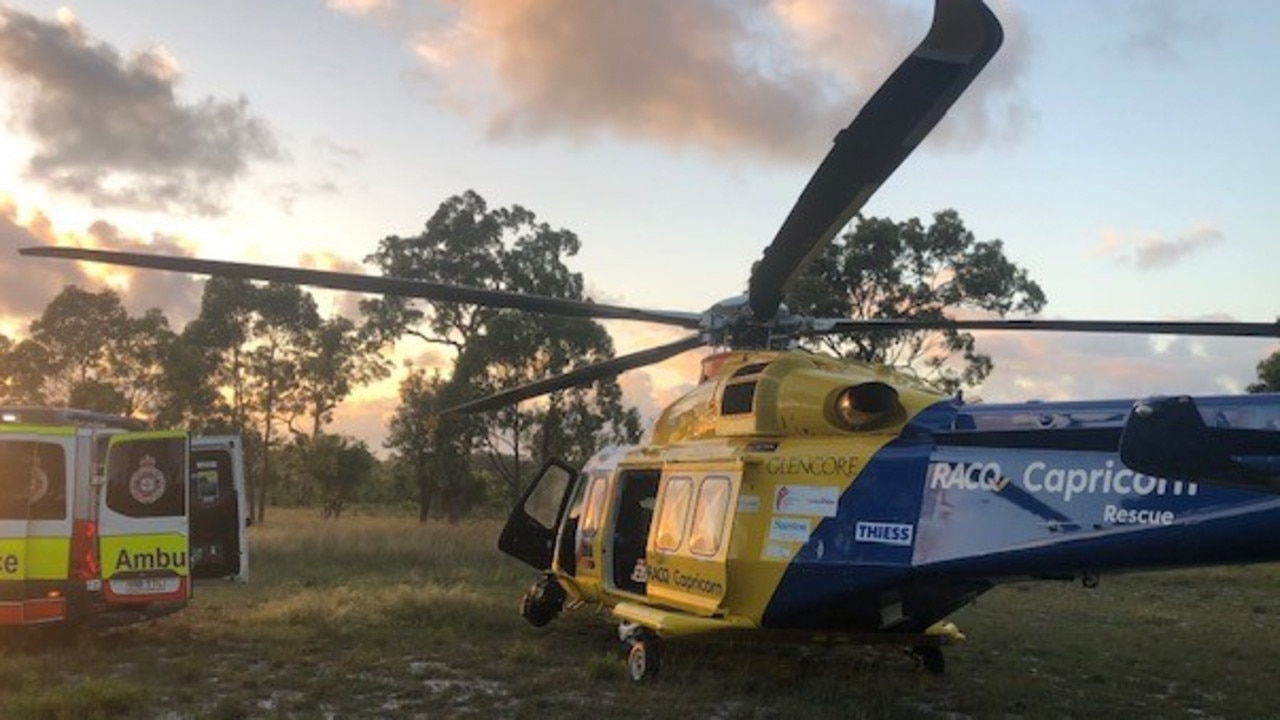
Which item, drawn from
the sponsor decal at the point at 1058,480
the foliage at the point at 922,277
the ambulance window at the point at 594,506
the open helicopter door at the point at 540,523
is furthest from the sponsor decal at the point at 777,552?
the foliage at the point at 922,277

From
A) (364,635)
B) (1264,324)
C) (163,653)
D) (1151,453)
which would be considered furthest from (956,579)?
(163,653)

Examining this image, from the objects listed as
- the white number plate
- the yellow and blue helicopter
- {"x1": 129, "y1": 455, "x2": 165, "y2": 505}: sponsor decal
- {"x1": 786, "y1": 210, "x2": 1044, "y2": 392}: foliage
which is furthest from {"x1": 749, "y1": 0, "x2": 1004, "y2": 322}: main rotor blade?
{"x1": 786, "y1": 210, "x2": 1044, "y2": 392}: foliage

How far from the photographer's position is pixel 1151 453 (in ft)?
19.1

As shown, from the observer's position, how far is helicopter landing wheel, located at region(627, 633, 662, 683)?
877 cm

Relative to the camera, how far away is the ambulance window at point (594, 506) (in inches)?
420

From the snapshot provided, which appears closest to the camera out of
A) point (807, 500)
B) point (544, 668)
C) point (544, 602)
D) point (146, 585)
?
point (807, 500)

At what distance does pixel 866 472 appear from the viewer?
7793mm

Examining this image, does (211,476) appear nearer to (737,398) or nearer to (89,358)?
(737,398)

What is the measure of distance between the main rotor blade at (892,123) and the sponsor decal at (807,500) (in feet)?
6.13

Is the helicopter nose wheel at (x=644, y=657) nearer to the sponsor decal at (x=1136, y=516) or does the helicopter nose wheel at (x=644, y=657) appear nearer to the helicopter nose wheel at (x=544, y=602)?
the helicopter nose wheel at (x=544, y=602)

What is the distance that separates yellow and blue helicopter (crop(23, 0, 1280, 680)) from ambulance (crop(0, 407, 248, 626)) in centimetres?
277

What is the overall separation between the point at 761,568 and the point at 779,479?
2.45ft

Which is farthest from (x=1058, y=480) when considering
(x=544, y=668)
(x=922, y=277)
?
(x=922, y=277)

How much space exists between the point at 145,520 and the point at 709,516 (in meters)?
5.58
